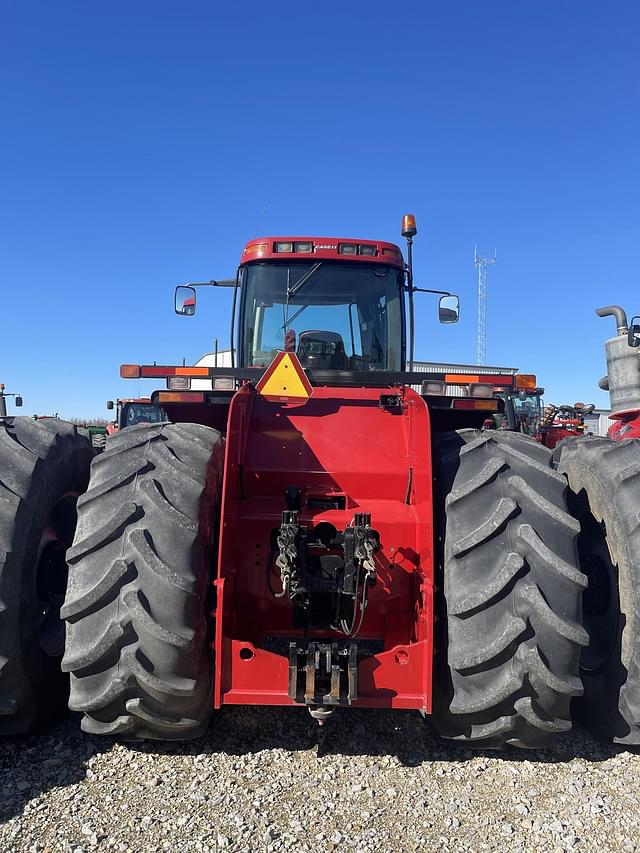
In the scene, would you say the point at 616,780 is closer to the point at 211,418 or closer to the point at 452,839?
the point at 452,839

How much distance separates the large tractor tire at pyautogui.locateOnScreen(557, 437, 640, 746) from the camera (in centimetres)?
311

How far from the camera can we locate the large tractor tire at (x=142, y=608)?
8.96 feet

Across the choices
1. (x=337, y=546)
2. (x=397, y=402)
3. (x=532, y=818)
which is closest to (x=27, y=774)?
(x=337, y=546)

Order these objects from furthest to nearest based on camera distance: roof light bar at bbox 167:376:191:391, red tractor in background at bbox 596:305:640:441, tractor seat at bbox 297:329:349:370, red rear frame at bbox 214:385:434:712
A: red tractor in background at bbox 596:305:640:441 < tractor seat at bbox 297:329:349:370 < roof light bar at bbox 167:376:191:391 < red rear frame at bbox 214:385:434:712

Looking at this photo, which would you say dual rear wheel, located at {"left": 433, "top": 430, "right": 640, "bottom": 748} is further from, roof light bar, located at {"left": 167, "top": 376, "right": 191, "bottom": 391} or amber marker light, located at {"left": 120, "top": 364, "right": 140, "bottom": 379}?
amber marker light, located at {"left": 120, "top": 364, "right": 140, "bottom": 379}

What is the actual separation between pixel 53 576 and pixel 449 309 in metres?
4.26

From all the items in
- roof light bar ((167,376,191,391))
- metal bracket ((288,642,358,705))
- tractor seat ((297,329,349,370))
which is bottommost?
metal bracket ((288,642,358,705))

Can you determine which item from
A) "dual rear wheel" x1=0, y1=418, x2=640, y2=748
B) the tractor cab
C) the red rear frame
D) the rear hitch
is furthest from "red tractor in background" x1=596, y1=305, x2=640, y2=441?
the rear hitch

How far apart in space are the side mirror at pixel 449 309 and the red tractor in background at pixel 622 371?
192cm

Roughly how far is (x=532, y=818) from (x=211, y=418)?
2.86 m

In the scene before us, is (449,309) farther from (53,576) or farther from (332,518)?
(53,576)

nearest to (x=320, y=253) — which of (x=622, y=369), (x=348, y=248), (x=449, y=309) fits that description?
(x=348, y=248)

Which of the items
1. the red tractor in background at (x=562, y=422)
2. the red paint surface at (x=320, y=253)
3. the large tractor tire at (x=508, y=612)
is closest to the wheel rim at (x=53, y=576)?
the large tractor tire at (x=508, y=612)

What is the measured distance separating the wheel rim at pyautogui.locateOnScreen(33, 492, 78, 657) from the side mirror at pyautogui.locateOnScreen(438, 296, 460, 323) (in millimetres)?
3852
